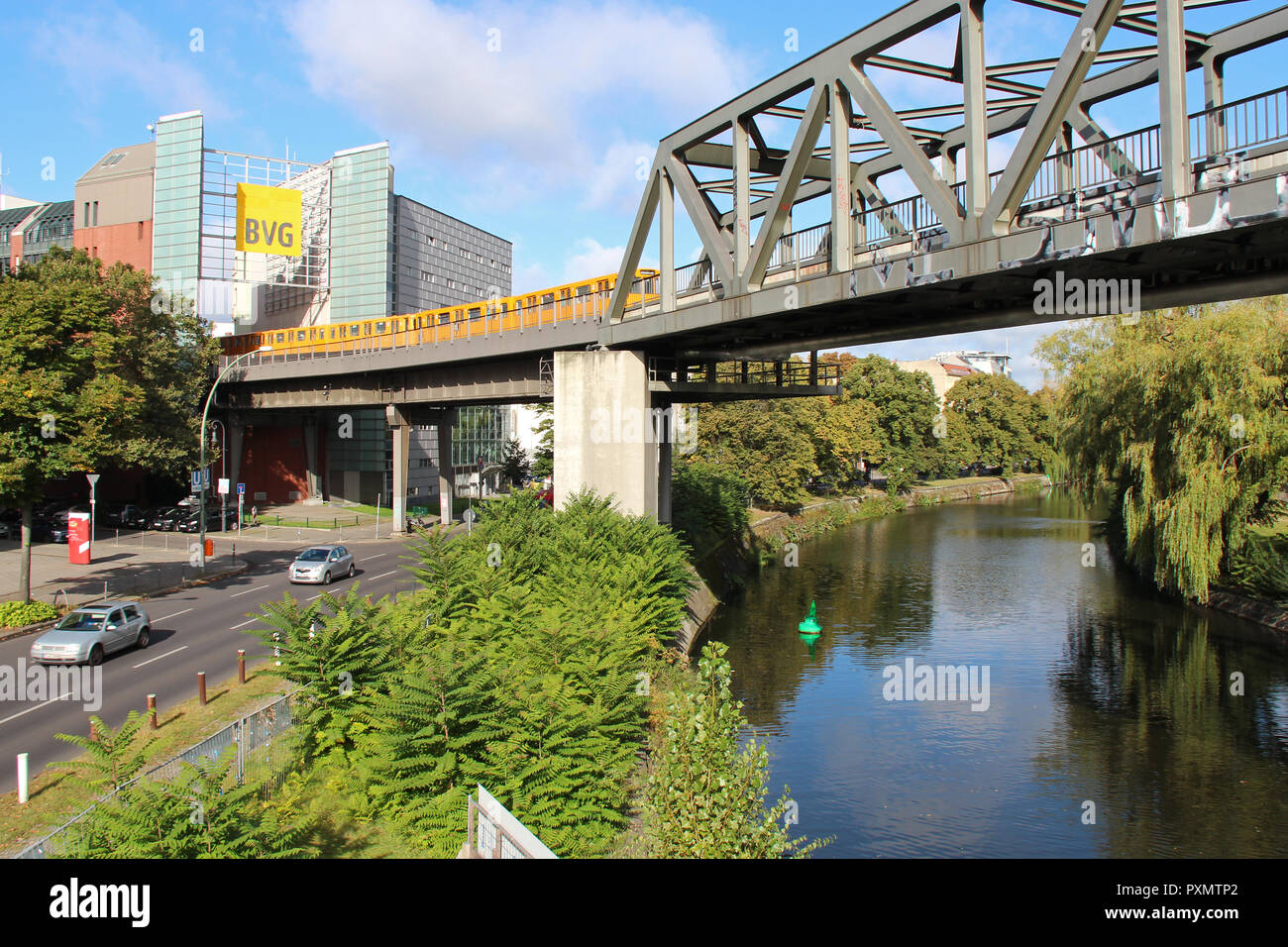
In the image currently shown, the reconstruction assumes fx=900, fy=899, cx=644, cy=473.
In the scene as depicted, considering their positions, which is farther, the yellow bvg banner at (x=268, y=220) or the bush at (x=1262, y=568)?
the yellow bvg banner at (x=268, y=220)

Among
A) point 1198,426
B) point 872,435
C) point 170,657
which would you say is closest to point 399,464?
point 170,657

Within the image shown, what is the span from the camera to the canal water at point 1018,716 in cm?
1642

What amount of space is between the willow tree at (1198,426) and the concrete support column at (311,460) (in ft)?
173

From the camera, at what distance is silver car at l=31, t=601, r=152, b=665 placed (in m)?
20.6

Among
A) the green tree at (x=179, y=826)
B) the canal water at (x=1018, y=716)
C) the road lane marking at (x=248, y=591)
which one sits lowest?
the canal water at (x=1018, y=716)

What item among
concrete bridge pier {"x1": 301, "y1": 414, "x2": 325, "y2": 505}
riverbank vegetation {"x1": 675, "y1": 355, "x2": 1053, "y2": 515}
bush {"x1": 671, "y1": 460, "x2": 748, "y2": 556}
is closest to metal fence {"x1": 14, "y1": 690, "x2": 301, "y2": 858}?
bush {"x1": 671, "y1": 460, "x2": 748, "y2": 556}

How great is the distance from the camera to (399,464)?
2000 inches

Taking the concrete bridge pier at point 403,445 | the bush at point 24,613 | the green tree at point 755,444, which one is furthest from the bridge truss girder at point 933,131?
the green tree at point 755,444

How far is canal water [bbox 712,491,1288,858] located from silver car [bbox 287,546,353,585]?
1438 cm

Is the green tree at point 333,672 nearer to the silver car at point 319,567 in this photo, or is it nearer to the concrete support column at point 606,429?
the concrete support column at point 606,429

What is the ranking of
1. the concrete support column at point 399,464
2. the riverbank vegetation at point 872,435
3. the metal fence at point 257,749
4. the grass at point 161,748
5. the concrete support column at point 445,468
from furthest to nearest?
the riverbank vegetation at point 872,435, the concrete support column at point 445,468, the concrete support column at point 399,464, the metal fence at point 257,749, the grass at point 161,748

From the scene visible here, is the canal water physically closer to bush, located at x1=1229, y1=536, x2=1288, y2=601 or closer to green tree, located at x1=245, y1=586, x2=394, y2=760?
bush, located at x1=1229, y1=536, x2=1288, y2=601

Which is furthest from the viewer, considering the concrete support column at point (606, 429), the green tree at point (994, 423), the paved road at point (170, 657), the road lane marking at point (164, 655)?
the green tree at point (994, 423)

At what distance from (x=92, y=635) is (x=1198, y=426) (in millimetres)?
34030
